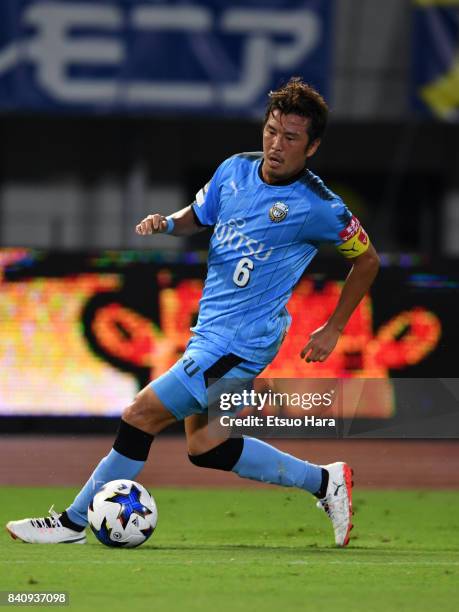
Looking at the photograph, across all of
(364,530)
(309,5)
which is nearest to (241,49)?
(309,5)

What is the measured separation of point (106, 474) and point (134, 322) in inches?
238

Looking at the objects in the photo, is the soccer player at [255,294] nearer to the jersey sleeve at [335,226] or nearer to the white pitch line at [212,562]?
the jersey sleeve at [335,226]

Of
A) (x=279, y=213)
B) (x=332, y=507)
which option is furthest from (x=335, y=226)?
(x=332, y=507)

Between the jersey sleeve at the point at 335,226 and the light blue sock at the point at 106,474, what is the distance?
130 centimetres

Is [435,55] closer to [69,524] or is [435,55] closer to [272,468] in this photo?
[272,468]

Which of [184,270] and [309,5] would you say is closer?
[184,270]

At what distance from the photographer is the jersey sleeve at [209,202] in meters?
6.69

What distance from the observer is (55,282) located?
1248 cm

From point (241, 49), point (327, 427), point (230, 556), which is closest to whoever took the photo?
point (230, 556)

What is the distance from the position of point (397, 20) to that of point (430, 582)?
1401 cm

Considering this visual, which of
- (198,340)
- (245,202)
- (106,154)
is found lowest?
(106,154)

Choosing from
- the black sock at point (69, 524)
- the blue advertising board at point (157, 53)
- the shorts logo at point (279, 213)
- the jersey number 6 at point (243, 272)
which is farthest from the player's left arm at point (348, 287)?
the blue advertising board at point (157, 53)

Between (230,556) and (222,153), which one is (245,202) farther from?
(222,153)

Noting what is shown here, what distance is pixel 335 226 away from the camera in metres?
6.45
